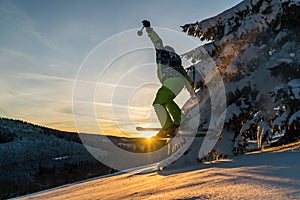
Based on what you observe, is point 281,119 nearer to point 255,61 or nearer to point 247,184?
point 255,61

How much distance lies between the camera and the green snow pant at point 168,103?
21.1 ft

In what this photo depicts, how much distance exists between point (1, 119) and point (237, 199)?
191 ft

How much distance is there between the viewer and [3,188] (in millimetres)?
22484

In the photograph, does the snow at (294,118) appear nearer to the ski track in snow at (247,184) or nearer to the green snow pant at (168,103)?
the ski track in snow at (247,184)

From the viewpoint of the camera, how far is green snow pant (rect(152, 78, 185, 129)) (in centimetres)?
643

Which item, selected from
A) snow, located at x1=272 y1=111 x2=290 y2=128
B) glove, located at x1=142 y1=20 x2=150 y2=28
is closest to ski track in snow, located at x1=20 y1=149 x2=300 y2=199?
snow, located at x1=272 y1=111 x2=290 y2=128

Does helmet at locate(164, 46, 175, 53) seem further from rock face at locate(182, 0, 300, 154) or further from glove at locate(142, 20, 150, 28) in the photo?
rock face at locate(182, 0, 300, 154)

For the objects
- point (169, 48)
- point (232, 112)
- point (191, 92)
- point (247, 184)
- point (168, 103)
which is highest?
point (169, 48)

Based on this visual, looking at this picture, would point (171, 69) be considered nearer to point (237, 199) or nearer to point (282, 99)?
point (282, 99)

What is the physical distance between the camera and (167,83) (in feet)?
21.0

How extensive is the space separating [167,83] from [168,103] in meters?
0.45

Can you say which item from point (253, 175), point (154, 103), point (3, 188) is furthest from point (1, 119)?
point (253, 175)

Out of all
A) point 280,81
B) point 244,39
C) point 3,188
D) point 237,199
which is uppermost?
point 244,39

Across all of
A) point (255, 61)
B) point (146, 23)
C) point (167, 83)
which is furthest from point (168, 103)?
point (255, 61)
